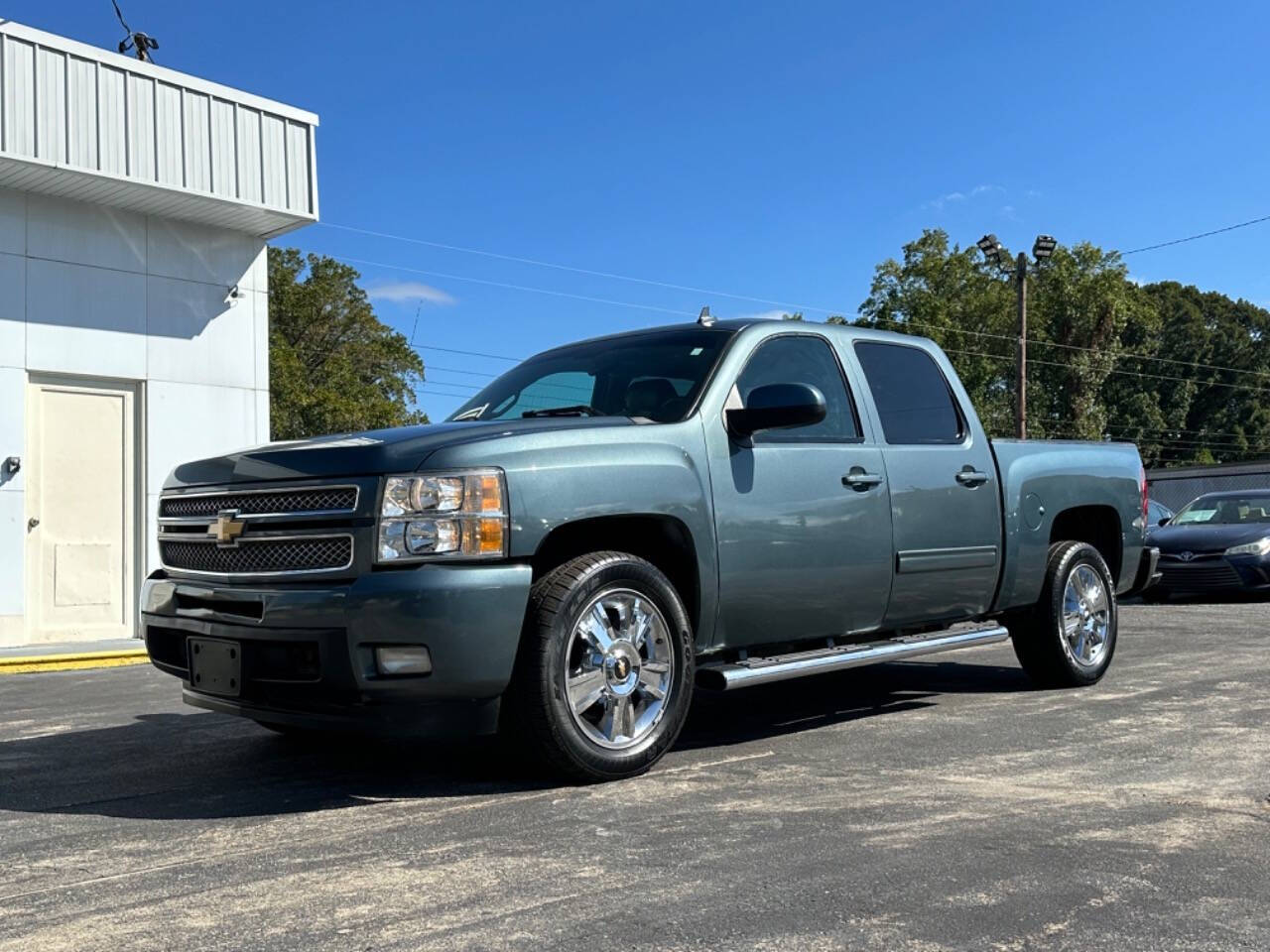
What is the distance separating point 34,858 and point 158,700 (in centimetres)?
411

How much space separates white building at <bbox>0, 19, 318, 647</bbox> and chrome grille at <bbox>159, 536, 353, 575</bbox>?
865cm

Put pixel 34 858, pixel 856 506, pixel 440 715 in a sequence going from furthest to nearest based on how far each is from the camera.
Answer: pixel 856 506 < pixel 440 715 < pixel 34 858

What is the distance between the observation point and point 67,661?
Result: 10.9 meters

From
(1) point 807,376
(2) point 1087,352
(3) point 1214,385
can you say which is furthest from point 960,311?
(1) point 807,376

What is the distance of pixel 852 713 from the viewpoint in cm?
627

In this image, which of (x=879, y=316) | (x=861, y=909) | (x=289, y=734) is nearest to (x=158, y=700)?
(x=289, y=734)

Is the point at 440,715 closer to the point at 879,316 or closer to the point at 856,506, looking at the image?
the point at 856,506

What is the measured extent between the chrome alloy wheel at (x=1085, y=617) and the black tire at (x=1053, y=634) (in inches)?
1.2

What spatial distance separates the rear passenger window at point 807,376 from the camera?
5520 millimetres

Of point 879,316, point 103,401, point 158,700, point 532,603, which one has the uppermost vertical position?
point 879,316

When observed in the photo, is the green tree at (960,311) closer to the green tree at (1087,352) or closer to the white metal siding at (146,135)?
the green tree at (1087,352)

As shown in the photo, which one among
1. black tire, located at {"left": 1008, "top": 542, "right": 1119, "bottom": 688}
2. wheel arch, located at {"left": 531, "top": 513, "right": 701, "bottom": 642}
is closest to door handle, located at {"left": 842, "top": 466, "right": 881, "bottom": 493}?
wheel arch, located at {"left": 531, "top": 513, "right": 701, "bottom": 642}

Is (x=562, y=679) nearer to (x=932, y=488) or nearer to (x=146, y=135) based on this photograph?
(x=932, y=488)

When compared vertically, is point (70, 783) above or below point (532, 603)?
below
